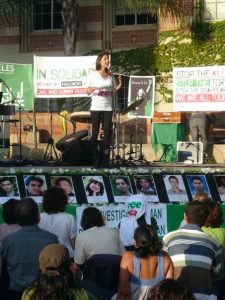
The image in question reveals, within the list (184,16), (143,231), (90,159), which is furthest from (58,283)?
(184,16)

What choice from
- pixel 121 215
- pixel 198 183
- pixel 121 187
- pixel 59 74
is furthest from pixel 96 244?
pixel 59 74

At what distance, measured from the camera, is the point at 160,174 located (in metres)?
9.51

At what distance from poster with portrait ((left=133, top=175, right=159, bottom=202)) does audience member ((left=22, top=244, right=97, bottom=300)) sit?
4920 mm

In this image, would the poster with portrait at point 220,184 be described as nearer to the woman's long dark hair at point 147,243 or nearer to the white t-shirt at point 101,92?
the white t-shirt at point 101,92

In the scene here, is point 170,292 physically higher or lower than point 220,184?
higher

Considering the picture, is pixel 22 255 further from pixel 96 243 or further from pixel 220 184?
pixel 220 184

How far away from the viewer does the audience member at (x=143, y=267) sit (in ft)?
17.1

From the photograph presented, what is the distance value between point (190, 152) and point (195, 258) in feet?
36.1

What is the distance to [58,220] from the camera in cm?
659

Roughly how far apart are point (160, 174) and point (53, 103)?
15386 millimetres

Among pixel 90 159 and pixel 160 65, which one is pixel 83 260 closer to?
pixel 90 159

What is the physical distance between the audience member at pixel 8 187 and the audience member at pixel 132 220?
174 cm

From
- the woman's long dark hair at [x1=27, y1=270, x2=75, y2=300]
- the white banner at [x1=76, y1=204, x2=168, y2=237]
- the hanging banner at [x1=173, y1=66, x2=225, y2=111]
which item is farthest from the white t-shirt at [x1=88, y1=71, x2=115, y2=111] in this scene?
the woman's long dark hair at [x1=27, y1=270, x2=75, y2=300]

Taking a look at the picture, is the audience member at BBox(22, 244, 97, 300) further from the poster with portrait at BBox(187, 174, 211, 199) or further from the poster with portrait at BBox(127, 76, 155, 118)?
the poster with portrait at BBox(127, 76, 155, 118)
